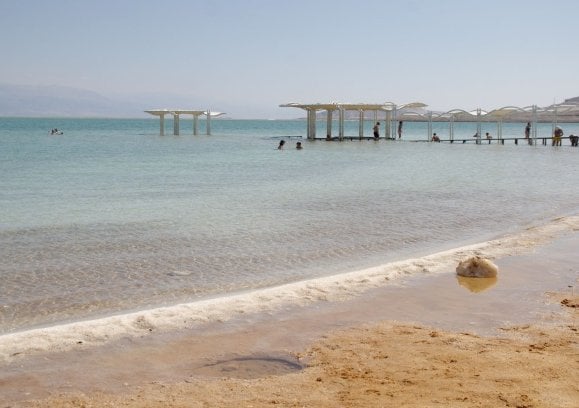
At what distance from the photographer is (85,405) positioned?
409cm

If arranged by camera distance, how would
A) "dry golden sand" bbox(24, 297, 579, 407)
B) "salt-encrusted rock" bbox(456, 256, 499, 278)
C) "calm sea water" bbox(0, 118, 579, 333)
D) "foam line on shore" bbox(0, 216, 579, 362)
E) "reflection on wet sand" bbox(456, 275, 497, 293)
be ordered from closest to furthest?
"dry golden sand" bbox(24, 297, 579, 407)
"foam line on shore" bbox(0, 216, 579, 362)
"reflection on wet sand" bbox(456, 275, 497, 293)
"salt-encrusted rock" bbox(456, 256, 499, 278)
"calm sea water" bbox(0, 118, 579, 333)

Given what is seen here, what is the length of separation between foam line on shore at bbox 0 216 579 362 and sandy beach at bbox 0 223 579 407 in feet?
0.37

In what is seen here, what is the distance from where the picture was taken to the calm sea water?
764cm

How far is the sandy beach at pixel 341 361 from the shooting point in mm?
4129

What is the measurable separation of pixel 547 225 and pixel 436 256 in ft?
12.6

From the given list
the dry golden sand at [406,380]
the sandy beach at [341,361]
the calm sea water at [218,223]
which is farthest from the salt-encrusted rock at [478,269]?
the dry golden sand at [406,380]

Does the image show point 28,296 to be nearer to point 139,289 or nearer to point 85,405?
point 139,289

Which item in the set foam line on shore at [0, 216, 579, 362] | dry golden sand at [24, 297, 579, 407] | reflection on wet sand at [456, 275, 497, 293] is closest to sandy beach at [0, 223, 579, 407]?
dry golden sand at [24, 297, 579, 407]

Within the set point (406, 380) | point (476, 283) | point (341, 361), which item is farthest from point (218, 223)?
point (406, 380)

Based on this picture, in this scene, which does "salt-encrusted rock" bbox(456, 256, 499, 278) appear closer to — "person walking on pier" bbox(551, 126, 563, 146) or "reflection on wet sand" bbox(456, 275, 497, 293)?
"reflection on wet sand" bbox(456, 275, 497, 293)

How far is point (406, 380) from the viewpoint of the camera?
4.36 m

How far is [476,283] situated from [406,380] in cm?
319

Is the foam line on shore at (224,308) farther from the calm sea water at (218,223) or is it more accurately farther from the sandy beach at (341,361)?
the calm sea water at (218,223)

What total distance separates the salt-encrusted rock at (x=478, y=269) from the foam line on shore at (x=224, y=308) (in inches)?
13.3
